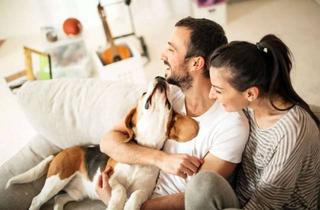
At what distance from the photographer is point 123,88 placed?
1.77 meters

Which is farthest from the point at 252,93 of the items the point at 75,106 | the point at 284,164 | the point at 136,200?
the point at 75,106

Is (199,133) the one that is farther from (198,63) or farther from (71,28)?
(71,28)

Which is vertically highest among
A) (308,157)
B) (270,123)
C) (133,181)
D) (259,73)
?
(259,73)

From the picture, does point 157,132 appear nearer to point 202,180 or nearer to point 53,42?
point 202,180

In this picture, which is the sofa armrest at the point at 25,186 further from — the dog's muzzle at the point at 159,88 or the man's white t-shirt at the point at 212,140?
the dog's muzzle at the point at 159,88

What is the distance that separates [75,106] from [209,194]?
2.98 feet

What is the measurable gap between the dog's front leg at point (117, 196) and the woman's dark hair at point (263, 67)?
639 mm

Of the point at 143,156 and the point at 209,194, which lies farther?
the point at 143,156

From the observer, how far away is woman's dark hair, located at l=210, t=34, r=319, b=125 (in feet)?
3.86

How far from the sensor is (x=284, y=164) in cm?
119

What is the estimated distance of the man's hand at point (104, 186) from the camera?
4.90ft

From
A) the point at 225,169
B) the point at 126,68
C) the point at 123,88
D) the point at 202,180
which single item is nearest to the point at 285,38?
the point at 126,68

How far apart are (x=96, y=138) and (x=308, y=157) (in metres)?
0.99

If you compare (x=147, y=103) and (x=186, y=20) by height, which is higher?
(x=186, y=20)
